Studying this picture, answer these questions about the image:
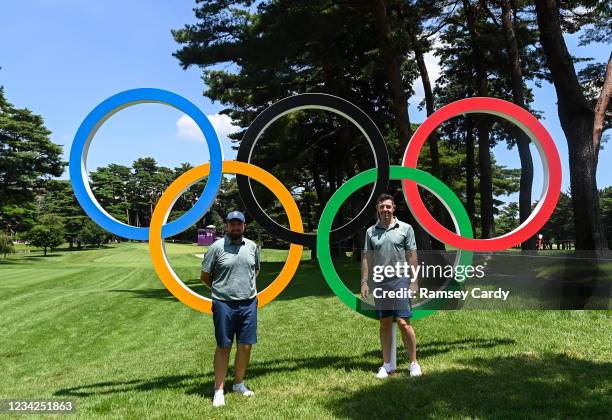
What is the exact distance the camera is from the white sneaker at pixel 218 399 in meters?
5.07

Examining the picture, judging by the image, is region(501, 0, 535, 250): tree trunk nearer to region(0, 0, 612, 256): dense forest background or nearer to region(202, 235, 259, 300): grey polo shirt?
region(0, 0, 612, 256): dense forest background

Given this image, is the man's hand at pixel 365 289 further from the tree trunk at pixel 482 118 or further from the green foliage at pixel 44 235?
the green foliage at pixel 44 235

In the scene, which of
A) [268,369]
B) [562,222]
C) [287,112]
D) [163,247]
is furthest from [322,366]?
[562,222]

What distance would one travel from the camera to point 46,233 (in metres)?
53.0

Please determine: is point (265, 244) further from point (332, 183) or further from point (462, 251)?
point (462, 251)

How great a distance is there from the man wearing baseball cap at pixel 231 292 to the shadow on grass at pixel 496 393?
123 cm

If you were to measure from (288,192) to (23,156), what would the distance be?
39930mm

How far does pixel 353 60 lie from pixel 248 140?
45.3 ft

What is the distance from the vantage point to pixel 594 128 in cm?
1022

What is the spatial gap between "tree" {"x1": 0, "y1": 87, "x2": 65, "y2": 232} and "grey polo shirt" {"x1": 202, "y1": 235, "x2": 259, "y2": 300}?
40623 millimetres

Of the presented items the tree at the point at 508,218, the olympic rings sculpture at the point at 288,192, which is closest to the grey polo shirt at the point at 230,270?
the olympic rings sculpture at the point at 288,192

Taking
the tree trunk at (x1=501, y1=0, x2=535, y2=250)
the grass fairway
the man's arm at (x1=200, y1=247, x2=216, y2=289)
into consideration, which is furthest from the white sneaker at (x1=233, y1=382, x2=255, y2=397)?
the tree trunk at (x1=501, y1=0, x2=535, y2=250)

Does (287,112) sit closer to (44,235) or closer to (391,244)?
(391,244)

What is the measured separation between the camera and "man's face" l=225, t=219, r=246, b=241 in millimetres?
5348
